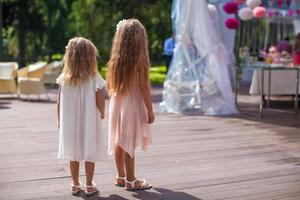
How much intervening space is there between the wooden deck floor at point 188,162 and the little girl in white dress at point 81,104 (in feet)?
1.39

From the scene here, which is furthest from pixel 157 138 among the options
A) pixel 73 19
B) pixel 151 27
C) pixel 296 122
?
pixel 73 19

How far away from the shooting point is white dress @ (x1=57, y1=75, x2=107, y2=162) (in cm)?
441

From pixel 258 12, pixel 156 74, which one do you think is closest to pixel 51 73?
pixel 258 12

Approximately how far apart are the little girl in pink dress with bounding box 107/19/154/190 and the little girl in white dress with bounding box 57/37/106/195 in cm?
21

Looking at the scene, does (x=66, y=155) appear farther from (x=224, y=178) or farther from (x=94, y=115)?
(x=224, y=178)

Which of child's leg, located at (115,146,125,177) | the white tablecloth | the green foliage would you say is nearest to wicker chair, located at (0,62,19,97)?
the green foliage

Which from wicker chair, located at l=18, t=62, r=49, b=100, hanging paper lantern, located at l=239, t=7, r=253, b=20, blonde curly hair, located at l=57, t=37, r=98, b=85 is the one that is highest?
hanging paper lantern, located at l=239, t=7, r=253, b=20

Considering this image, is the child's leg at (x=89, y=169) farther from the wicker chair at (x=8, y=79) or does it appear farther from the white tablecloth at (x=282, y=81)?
the wicker chair at (x=8, y=79)

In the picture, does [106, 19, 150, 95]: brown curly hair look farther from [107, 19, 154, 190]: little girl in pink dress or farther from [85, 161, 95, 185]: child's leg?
[85, 161, 95, 185]: child's leg

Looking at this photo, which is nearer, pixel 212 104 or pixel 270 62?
pixel 212 104

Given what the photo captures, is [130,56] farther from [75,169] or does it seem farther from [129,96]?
[75,169]

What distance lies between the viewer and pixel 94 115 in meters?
4.42

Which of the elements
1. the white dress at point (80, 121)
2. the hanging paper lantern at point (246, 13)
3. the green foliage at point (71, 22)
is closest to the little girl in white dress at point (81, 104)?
the white dress at point (80, 121)

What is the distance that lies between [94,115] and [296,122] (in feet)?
17.0
